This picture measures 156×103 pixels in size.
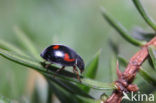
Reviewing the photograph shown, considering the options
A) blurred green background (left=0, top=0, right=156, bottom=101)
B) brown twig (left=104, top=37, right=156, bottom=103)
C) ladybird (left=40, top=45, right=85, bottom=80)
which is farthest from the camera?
blurred green background (left=0, top=0, right=156, bottom=101)

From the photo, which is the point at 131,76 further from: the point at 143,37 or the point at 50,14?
the point at 50,14

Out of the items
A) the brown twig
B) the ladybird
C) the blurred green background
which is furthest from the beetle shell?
the blurred green background

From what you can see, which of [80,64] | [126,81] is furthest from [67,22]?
[126,81]

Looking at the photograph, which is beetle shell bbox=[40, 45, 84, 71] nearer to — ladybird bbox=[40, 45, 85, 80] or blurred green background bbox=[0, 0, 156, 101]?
ladybird bbox=[40, 45, 85, 80]

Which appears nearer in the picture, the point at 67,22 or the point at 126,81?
Answer: the point at 126,81

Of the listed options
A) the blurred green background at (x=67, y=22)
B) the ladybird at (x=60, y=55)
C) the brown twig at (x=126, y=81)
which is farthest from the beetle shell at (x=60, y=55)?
the blurred green background at (x=67, y=22)

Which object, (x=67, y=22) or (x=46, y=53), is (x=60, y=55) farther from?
(x=67, y=22)

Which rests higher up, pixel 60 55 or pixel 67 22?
pixel 67 22

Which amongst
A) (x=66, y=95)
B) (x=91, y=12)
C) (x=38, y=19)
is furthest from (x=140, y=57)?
(x=91, y=12)
